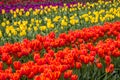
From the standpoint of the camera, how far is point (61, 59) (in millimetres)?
4453

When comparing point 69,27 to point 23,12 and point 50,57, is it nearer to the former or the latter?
point 23,12

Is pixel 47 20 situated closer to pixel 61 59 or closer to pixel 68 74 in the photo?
pixel 61 59

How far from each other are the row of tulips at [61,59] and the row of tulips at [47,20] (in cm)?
198

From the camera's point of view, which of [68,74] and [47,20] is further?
[47,20]

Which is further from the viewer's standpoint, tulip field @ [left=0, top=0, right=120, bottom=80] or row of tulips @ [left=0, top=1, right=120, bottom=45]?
row of tulips @ [left=0, top=1, right=120, bottom=45]

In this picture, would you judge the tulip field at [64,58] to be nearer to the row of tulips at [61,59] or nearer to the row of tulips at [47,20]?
the row of tulips at [61,59]

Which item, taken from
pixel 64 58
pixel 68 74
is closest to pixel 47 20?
pixel 64 58

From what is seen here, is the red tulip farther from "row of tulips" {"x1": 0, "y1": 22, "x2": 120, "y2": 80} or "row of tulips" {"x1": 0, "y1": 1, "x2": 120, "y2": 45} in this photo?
"row of tulips" {"x1": 0, "y1": 1, "x2": 120, "y2": 45}

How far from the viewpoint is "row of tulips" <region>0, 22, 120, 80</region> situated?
4.00 m

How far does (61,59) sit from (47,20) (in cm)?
525

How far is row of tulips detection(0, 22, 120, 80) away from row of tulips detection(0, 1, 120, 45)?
1.98 m

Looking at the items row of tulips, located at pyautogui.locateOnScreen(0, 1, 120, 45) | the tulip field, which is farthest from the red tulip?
row of tulips, located at pyautogui.locateOnScreen(0, 1, 120, 45)

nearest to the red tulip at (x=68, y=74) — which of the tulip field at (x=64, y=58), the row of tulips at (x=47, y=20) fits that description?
the tulip field at (x=64, y=58)

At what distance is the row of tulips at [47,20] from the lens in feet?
26.6
